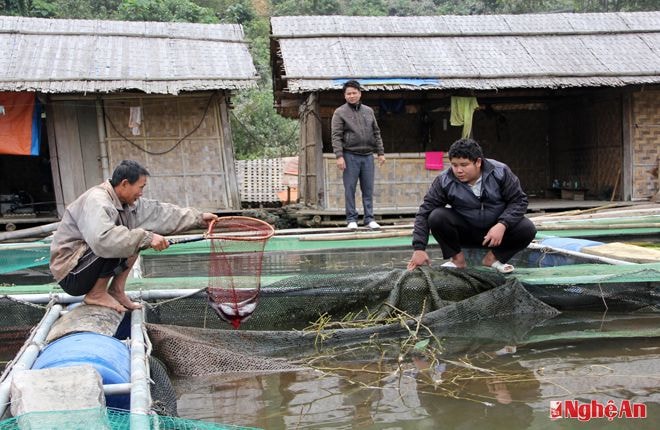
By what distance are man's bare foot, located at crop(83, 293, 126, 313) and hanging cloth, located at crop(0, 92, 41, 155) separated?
7847 millimetres

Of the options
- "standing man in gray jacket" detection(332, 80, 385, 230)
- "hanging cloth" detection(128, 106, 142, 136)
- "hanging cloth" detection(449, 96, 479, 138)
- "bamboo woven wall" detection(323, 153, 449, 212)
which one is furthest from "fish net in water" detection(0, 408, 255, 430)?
"hanging cloth" detection(449, 96, 479, 138)

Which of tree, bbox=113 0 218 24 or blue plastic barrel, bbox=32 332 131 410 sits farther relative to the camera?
tree, bbox=113 0 218 24

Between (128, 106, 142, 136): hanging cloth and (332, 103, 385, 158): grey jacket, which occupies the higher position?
(128, 106, 142, 136): hanging cloth

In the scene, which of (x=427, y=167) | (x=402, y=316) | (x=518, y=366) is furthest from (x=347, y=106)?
(x=518, y=366)

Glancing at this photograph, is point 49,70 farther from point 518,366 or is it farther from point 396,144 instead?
point 518,366

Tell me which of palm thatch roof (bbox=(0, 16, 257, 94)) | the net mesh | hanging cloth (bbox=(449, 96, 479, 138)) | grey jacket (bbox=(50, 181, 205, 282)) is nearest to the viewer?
grey jacket (bbox=(50, 181, 205, 282))

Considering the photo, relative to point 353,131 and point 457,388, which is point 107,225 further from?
point 353,131

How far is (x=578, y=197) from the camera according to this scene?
42.7ft

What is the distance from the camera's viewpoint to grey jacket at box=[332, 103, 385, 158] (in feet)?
24.3

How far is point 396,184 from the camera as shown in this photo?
411 inches

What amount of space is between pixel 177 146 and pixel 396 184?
3.83 meters

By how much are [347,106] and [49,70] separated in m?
5.19

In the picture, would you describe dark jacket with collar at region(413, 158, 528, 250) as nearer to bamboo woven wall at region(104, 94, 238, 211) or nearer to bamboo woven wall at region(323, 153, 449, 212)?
bamboo woven wall at region(323, 153, 449, 212)

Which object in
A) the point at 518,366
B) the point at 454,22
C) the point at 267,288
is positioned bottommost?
the point at 518,366
